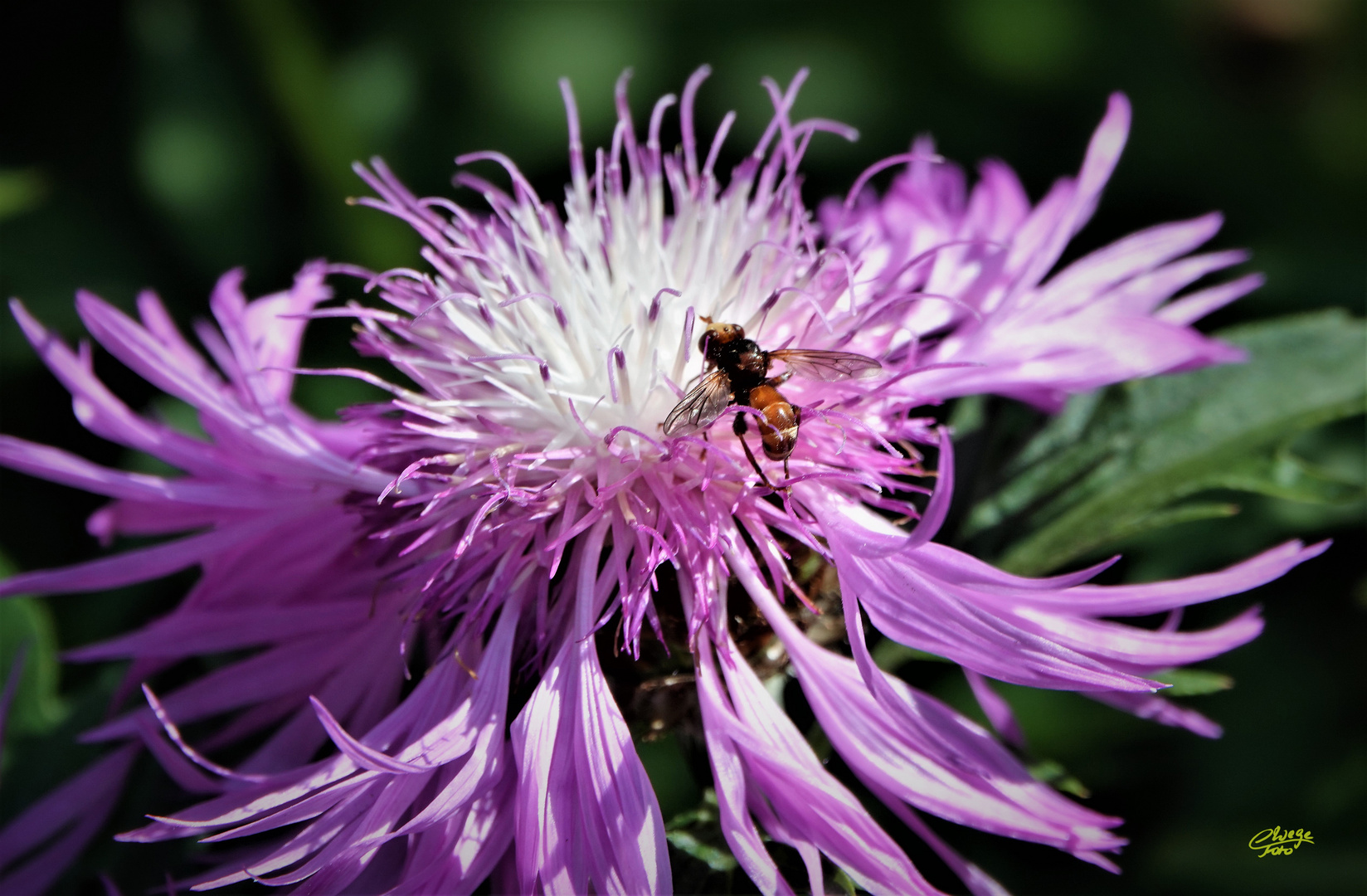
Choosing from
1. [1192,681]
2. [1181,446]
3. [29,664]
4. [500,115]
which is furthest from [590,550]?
[500,115]

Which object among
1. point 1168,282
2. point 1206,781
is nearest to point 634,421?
point 1168,282

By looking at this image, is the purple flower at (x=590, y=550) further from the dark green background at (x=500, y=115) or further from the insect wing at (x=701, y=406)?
the dark green background at (x=500, y=115)

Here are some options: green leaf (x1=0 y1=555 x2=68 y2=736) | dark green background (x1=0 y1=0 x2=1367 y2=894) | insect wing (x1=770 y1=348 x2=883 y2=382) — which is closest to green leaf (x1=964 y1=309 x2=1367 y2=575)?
insect wing (x1=770 y1=348 x2=883 y2=382)

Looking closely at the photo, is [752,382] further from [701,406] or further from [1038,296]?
[1038,296]

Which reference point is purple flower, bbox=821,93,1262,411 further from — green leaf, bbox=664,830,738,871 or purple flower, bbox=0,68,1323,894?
green leaf, bbox=664,830,738,871

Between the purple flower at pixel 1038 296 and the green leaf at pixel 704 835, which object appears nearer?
the green leaf at pixel 704 835
